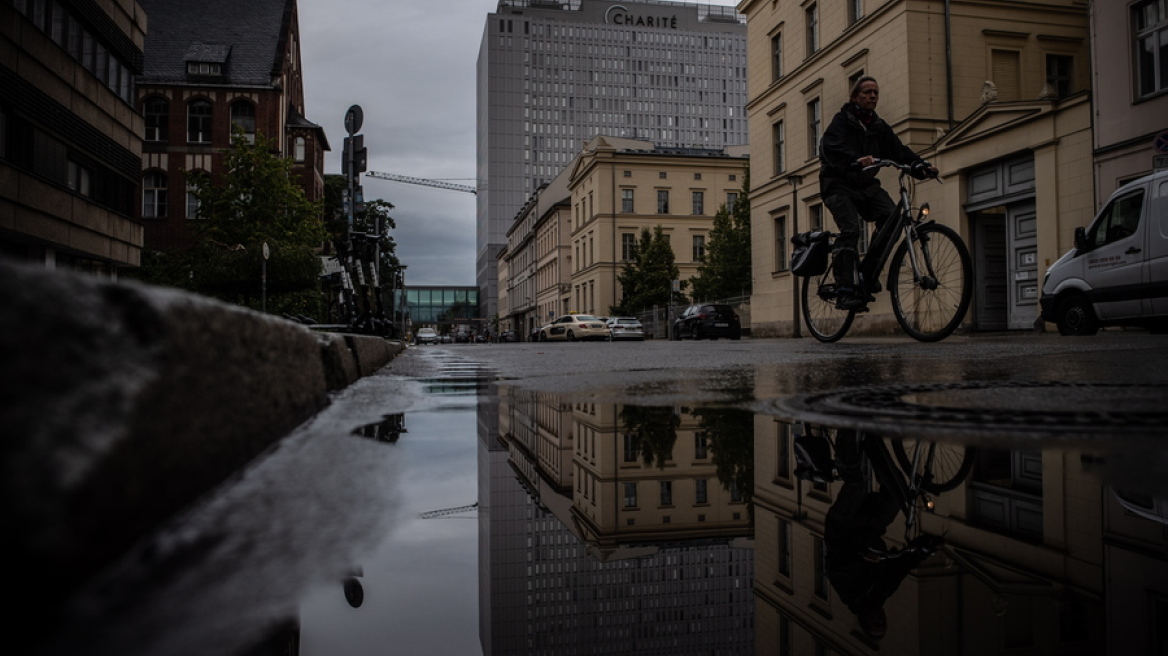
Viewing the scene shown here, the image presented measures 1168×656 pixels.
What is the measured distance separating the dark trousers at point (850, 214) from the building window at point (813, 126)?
61.8ft

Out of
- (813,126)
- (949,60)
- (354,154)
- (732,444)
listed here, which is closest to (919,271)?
(732,444)

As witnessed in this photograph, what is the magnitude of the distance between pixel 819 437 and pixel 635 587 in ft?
3.94

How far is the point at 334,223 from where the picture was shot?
5491 centimetres

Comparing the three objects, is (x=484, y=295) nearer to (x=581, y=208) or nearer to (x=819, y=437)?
(x=581, y=208)

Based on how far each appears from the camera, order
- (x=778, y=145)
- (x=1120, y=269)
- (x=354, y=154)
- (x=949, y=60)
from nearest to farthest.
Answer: (x=1120, y=269) < (x=354, y=154) < (x=949, y=60) < (x=778, y=145)

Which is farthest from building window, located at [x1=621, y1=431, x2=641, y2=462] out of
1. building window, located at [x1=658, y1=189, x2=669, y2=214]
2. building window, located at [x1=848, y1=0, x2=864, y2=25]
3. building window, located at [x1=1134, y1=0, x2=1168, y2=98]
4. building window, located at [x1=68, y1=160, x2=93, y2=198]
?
building window, located at [x1=658, y1=189, x2=669, y2=214]

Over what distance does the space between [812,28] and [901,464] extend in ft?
86.5

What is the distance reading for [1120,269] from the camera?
10219mm

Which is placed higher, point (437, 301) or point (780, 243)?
point (437, 301)

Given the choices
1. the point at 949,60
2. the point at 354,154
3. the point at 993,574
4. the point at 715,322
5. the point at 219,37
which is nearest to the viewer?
the point at 993,574

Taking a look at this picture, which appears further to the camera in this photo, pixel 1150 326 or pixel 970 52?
pixel 970 52

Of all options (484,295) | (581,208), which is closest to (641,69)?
(484,295)

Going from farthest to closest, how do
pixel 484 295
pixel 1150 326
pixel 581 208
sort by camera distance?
pixel 484 295
pixel 581 208
pixel 1150 326

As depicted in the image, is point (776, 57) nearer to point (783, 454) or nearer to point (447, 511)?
point (783, 454)
